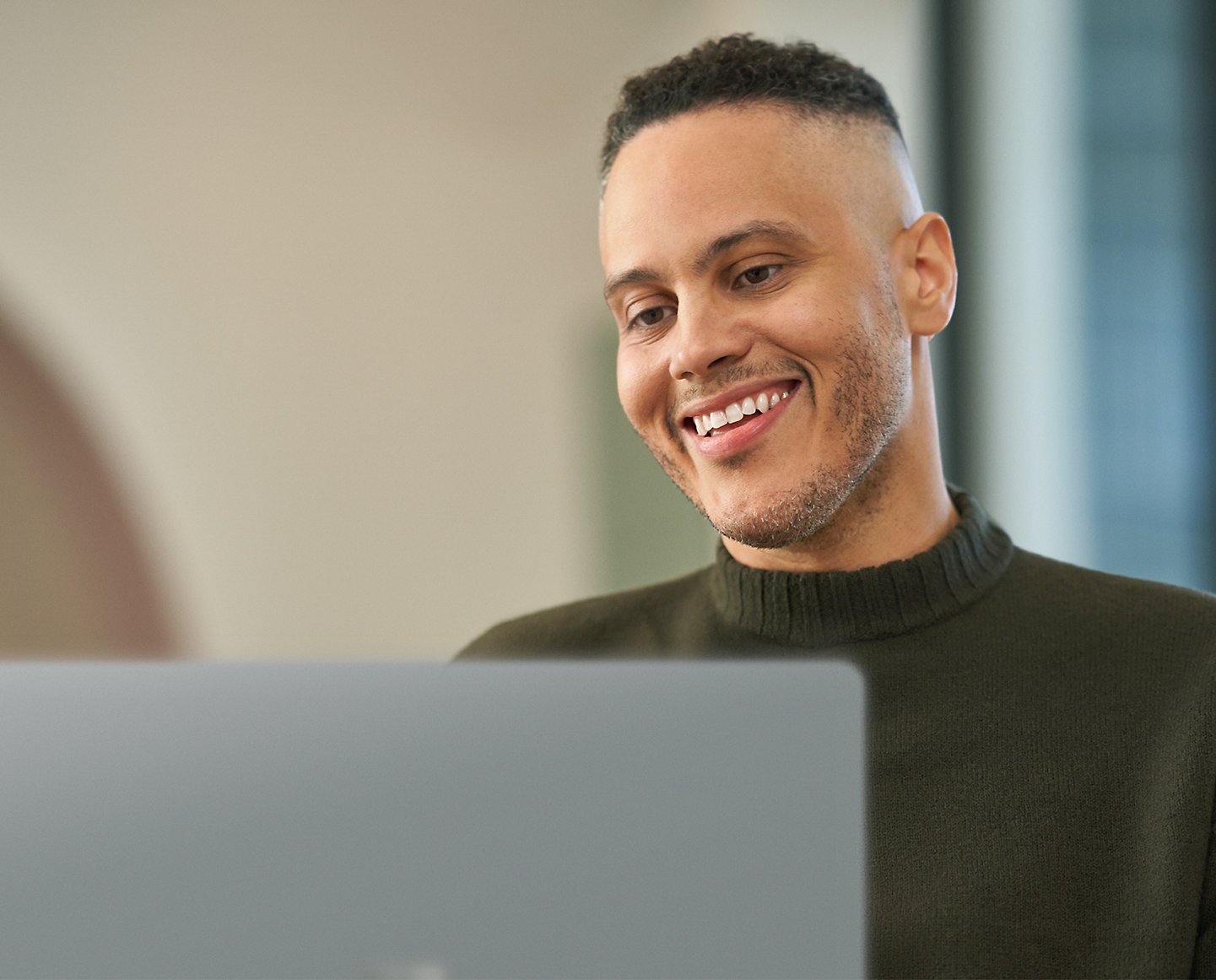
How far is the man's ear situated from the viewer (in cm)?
107

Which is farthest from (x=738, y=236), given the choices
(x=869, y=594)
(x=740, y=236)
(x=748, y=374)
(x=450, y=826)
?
(x=450, y=826)

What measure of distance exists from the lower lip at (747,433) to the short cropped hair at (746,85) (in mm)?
250

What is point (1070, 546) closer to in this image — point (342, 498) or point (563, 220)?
point (563, 220)

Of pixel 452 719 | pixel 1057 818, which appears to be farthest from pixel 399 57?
pixel 452 719

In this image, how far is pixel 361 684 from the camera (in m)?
0.52

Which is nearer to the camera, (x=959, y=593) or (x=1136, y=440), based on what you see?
Result: (x=959, y=593)

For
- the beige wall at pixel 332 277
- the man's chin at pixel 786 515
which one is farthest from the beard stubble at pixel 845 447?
the beige wall at pixel 332 277

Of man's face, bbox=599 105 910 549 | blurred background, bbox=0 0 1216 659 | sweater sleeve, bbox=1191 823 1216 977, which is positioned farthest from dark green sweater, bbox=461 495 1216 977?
blurred background, bbox=0 0 1216 659

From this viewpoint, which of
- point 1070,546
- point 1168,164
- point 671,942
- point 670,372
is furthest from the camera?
point 1070,546

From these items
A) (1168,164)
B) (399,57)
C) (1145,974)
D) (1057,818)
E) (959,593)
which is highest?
(399,57)

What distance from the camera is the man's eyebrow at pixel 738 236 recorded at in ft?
3.18

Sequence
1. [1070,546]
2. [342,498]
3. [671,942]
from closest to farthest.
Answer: [671,942] → [1070,546] → [342,498]

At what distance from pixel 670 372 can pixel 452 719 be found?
1.85 feet

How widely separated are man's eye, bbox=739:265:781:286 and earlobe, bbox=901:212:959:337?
5.5 inches
